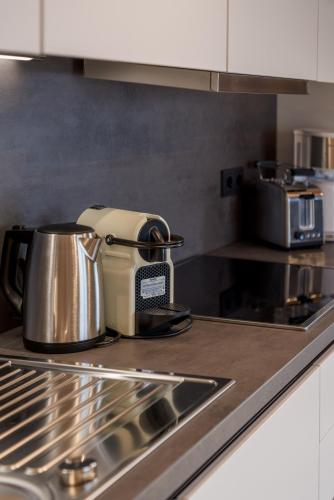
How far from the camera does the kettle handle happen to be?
162 cm

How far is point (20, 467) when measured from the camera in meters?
1.07

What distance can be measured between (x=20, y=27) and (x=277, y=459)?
830 mm

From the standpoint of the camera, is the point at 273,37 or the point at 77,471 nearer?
the point at 77,471

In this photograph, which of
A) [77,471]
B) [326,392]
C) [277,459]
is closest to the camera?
[77,471]

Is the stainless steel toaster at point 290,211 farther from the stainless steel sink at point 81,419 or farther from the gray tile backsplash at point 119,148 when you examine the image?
the stainless steel sink at point 81,419

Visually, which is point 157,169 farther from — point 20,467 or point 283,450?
point 20,467

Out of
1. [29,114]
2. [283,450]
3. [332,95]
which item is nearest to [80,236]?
[29,114]

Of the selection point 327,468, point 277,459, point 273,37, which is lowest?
point 327,468

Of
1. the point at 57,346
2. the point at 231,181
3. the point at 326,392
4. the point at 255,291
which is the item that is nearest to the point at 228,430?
the point at 57,346

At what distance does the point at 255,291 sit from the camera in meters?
2.15

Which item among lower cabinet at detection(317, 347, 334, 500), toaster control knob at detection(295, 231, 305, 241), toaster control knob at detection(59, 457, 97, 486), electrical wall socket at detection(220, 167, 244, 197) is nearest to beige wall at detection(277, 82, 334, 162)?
electrical wall socket at detection(220, 167, 244, 197)

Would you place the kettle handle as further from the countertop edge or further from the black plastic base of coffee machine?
the countertop edge

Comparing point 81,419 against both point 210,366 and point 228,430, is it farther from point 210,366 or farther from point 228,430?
point 210,366

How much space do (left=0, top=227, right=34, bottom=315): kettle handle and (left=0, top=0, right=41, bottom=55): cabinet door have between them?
482mm
